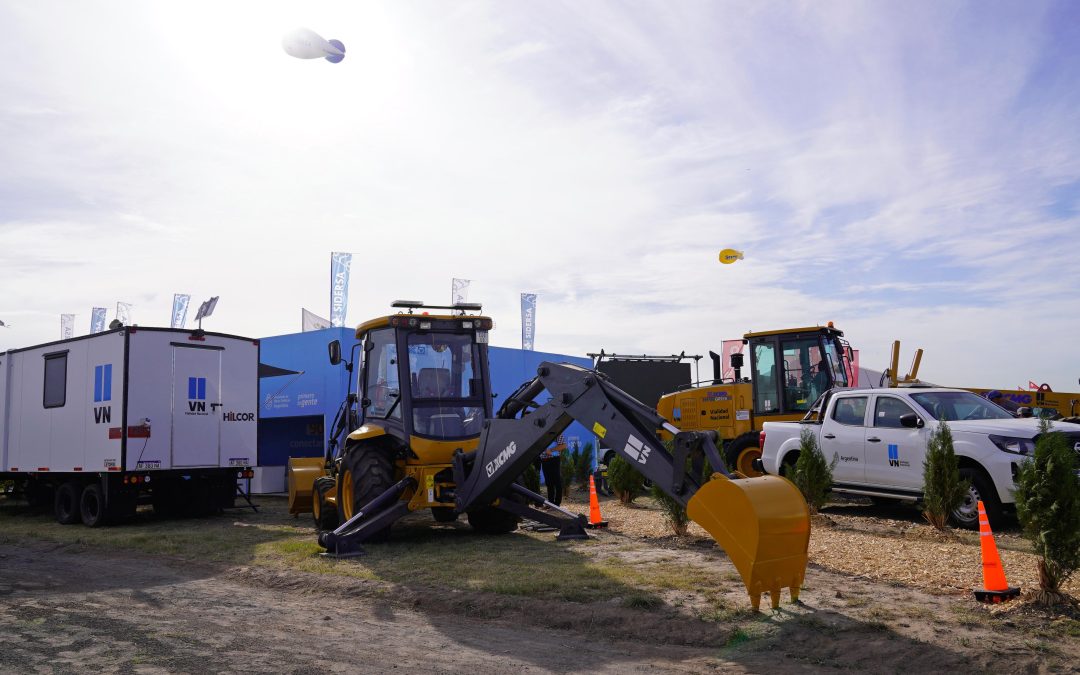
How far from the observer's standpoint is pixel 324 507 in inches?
512

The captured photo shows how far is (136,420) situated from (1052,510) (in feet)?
44.1

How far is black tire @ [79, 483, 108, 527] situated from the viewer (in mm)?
15430

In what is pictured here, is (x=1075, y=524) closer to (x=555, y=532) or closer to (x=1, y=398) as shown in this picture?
(x=555, y=532)

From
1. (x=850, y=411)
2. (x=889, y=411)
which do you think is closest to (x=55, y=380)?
(x=850, y=411)

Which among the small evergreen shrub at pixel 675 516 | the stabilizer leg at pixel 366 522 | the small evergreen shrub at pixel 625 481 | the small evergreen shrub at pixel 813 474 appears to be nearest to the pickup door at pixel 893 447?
the small evergreen shrub at pixel 813 474

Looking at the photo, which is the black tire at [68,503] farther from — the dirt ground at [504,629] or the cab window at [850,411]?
the cab window at [850,411]

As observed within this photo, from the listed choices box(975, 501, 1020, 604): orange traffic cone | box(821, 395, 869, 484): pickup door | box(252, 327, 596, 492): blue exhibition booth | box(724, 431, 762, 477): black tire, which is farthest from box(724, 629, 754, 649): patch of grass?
box(252, 327, 596, 492): blue exhibition booth

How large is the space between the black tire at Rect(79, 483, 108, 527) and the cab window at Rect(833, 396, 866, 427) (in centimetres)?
1220

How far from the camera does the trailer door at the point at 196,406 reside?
1567 cm

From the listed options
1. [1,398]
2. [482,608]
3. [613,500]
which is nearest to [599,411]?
[482,608]

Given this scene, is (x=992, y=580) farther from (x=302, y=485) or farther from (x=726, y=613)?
(x=302, y=485)

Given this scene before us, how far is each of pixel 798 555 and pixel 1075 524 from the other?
7.12 feet

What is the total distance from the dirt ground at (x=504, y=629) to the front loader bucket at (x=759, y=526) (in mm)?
334

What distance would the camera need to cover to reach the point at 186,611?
7945 millimetres
